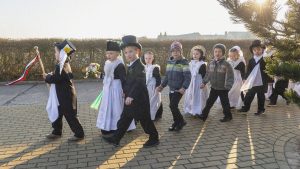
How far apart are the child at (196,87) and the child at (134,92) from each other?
2.29 meters

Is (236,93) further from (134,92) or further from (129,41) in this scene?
(129,41)

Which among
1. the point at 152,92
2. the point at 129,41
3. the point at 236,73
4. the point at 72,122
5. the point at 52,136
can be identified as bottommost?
the point at 52,136

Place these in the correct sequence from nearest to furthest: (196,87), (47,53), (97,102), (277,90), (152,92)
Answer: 1. (97,102)
2. (152,92)
3. (196,87)
4. (277,90)
5. (47,53)

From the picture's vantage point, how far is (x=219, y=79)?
7133 mm

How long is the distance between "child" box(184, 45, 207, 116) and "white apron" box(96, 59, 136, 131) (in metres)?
2.14

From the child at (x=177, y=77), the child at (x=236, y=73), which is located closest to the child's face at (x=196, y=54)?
the child at (x=177, y=77)

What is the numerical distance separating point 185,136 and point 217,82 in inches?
61.3

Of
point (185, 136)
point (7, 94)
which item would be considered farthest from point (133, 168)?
point (7, 94)

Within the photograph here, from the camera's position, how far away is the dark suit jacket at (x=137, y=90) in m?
5.35

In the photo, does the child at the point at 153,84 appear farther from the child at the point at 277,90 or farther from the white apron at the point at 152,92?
the child at the point at 277,90

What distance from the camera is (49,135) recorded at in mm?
6102

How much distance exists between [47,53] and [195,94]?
372 inches

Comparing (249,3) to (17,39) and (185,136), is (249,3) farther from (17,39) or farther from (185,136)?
(17,39)

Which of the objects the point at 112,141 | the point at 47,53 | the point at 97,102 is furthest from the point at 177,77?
the point at 47,53
